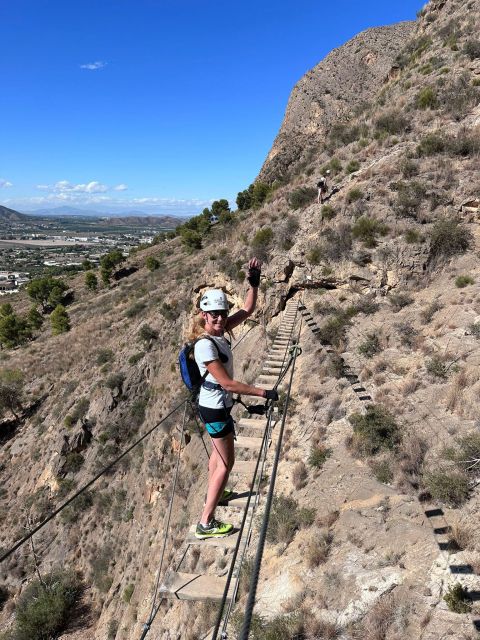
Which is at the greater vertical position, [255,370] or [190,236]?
[190,236]

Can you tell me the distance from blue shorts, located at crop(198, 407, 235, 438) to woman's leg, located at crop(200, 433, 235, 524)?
0.09m

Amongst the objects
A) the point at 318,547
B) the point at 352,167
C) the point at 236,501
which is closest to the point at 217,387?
the point at 236,501

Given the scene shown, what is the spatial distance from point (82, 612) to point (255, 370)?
40.9ft

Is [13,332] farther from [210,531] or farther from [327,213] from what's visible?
[210,531]

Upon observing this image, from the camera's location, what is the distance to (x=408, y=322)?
1058 centimetres

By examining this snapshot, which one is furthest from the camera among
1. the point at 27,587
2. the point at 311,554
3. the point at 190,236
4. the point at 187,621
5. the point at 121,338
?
the point at 190,236

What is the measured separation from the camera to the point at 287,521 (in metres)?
6.20

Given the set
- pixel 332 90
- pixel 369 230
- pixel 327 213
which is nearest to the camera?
pixel 369 230

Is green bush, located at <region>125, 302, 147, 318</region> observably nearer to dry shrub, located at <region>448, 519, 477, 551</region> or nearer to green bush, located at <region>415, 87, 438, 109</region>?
green bush, located at <region>415, 87, 438, 109</region>

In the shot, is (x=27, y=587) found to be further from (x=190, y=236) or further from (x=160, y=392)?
(x=190, y=236)

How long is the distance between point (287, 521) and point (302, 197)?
16.5 meters

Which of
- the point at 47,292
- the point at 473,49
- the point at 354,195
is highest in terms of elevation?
the point at 473,49

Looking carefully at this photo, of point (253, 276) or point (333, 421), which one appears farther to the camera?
point (333, 421)

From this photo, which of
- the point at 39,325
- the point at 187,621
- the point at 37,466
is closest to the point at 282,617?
→ the point at 187,621
